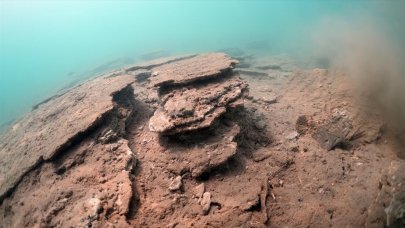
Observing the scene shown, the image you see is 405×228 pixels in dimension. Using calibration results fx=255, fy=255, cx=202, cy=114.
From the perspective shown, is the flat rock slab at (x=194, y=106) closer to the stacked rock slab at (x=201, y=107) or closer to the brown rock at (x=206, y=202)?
the stacked rock slab at (x=201, y=107)

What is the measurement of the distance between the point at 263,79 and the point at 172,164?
810 centimetres

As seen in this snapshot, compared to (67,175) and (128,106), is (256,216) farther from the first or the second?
(128,106)

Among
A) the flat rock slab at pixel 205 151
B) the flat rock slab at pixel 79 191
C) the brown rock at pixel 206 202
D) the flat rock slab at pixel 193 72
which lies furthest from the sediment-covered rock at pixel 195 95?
the brown rock at pixel 206 202

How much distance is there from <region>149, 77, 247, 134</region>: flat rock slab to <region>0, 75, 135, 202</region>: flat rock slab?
1338 millimetres

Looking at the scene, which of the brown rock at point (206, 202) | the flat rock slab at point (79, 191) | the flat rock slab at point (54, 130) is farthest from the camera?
the flat rock slab at point (54, 130)

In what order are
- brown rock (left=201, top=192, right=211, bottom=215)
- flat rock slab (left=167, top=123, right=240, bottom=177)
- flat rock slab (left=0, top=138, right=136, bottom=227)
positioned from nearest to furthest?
flat rock slab (left=0, top=138, right=136, bottom=227)
brown rock (left=201, top=192, right=211, bottom=215)
flat rock slab (left=167, top=123, right=240, bottom=177)

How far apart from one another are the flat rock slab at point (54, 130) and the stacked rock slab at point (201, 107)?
1.27 m

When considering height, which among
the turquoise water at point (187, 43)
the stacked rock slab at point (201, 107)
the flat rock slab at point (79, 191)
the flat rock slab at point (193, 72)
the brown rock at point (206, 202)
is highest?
the flat rock slab at point (193, 72)

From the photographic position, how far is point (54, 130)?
5.78 metres

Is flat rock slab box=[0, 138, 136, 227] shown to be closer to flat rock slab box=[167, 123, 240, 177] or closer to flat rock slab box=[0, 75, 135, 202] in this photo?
flat rock slab box=[0, 75, 135, 202]

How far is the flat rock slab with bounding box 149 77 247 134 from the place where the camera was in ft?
15.4

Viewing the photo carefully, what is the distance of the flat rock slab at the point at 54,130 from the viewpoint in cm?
505

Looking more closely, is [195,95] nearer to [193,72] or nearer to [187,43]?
[193,72]

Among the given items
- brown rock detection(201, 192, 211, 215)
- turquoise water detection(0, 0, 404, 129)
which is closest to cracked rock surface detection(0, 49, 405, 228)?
brown rock detection(201, 192, 211, 215)
